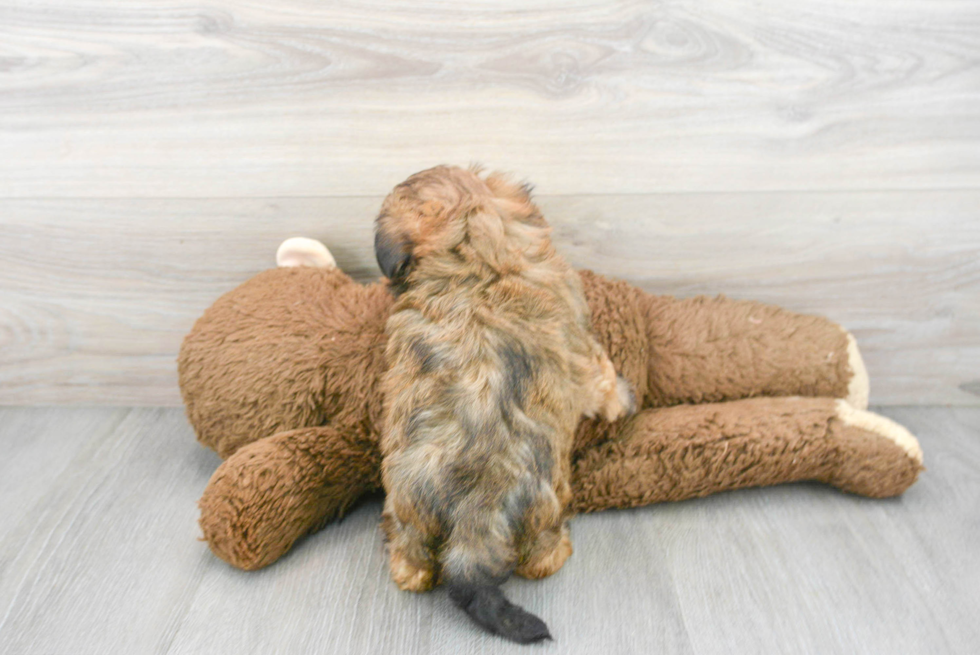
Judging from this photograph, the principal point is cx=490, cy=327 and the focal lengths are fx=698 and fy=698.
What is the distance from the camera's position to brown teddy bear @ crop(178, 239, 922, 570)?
133 cm

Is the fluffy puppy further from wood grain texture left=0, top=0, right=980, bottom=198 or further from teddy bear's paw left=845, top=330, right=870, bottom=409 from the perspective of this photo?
teddy bear's paw left=845, top=330, right=870, bottom=409

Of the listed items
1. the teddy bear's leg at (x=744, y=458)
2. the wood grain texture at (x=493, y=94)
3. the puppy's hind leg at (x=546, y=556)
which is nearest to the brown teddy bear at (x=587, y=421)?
the teddy bear's leg at (x=744, y=458)

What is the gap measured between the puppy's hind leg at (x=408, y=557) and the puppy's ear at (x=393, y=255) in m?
0.39

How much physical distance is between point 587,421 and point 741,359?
0.37 meters

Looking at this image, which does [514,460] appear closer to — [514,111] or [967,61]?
[514,111]

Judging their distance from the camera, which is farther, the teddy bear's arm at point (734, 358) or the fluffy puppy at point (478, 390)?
the teddy bear's arm at point (734, 358)

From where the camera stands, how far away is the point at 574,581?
119 cm

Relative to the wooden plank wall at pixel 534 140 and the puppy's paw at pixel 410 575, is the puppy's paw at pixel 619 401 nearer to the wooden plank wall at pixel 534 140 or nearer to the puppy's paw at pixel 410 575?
the wooden plank wall at pixel 534 140

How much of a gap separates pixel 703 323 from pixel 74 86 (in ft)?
4.59

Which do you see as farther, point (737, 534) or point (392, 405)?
point (737, 534)

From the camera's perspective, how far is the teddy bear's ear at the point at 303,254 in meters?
1.49

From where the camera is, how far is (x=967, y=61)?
4.57 ft

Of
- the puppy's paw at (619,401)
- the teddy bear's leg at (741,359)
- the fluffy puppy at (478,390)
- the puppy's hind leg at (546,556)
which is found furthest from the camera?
the teddy bear's leg at (741,359)

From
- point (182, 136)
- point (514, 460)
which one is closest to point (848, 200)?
point (514, 460)
